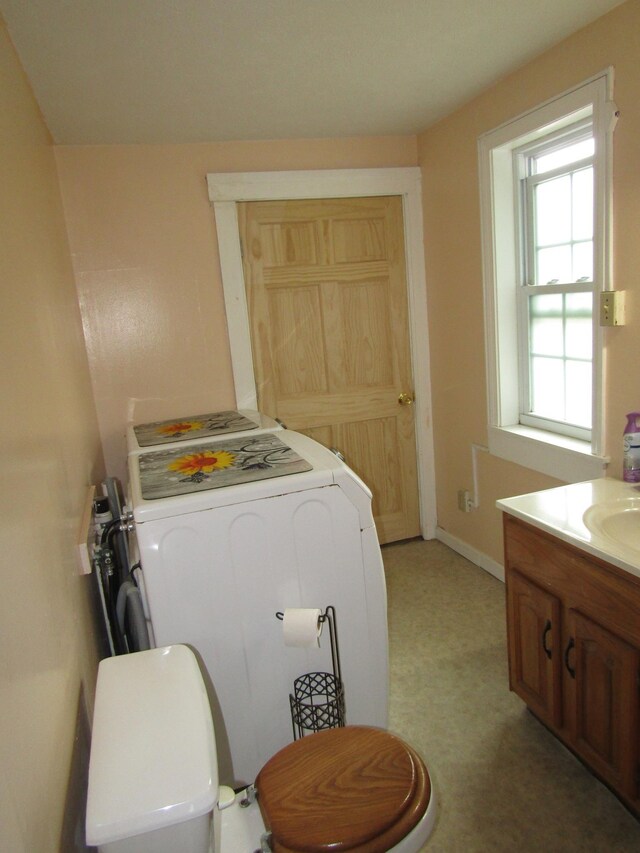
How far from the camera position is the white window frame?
1938mm

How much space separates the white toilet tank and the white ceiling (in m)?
1.71

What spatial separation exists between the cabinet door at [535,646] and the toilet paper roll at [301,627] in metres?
0.74

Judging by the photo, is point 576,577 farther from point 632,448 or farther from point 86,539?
point 86,539

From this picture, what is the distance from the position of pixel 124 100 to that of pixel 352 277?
4.59ft

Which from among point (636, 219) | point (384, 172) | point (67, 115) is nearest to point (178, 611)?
point (636, 219)

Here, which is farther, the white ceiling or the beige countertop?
the white ceiling

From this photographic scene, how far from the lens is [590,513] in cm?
171

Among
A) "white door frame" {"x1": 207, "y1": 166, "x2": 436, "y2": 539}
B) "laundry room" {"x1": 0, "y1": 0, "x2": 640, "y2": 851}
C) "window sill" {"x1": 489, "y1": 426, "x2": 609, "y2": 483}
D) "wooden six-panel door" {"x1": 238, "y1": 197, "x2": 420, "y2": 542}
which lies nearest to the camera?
"laundry room" {"x1": 0, "y1": 0, "x2": 640, "y2": 851}

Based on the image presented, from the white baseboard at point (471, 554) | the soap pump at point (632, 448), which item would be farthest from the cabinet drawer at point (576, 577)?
the white baseboard at point (471, 554)

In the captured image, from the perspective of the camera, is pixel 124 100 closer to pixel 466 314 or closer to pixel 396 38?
pixel 396 38

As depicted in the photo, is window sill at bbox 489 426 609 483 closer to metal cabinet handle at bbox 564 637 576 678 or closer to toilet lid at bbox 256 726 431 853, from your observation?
metal cabinet handle at bbox 564 637 576 678

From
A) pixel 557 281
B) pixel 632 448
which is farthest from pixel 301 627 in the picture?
pixel 557 281

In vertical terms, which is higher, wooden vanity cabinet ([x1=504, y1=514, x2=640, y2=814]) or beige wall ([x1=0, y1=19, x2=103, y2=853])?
beige wall ([x1=0, y1=19, x2=103, y2=853])

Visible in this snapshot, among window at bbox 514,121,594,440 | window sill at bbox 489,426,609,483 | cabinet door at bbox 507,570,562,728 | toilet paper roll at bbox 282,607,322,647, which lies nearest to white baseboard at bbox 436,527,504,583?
window sill at bbox 489,426,609,483
